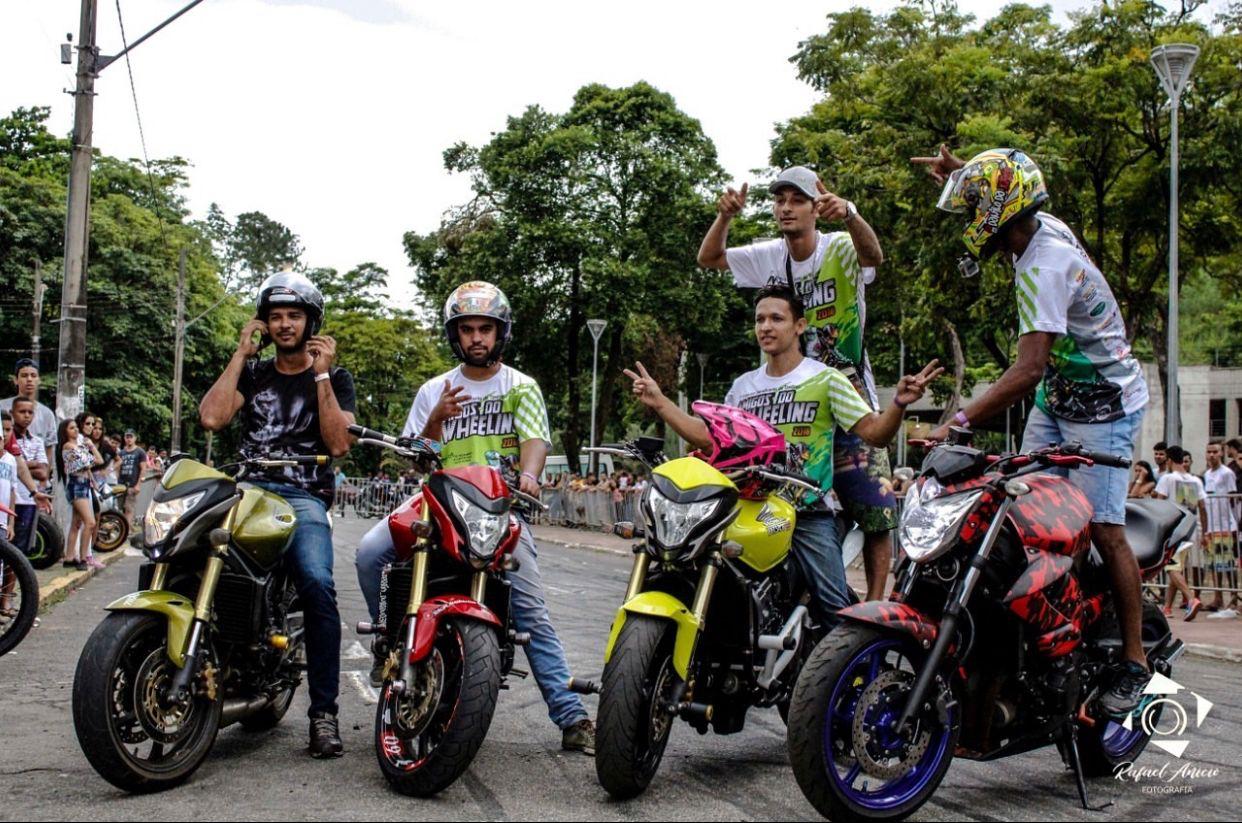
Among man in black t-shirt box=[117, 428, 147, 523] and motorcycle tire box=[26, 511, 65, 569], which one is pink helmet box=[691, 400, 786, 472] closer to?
motorcycle tire box=[26, 511, 65, 569]

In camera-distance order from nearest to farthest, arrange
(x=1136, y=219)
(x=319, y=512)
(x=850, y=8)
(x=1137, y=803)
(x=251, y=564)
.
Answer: (x=1137, y=803)
(x=251, y=564)
(x=319, y=512)
(x=1136, y=219)
(x=850, y=8)

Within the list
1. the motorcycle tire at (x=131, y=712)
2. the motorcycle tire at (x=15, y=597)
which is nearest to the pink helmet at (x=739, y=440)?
the motorcycle tire at (x=131, y=712)

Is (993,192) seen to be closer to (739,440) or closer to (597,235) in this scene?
(739,440)

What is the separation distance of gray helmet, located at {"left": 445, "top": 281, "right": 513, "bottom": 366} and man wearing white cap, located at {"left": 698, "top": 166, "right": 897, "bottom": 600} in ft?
3.95

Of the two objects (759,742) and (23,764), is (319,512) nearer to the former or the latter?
(23,764)

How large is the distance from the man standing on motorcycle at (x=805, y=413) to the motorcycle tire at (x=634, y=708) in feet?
3.22

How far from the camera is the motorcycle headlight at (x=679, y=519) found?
456 centimetres

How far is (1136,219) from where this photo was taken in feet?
66.3

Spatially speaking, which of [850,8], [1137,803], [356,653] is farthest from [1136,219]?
[1137,803]

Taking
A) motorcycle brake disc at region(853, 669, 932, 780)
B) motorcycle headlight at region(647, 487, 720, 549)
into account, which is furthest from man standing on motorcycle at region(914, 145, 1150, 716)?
motorcycle brake disc at region(853, 669, 932, 780)

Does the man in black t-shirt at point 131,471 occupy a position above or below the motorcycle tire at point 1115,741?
above

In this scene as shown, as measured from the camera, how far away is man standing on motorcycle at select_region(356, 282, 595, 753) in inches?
211

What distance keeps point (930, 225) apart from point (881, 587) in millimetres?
15409

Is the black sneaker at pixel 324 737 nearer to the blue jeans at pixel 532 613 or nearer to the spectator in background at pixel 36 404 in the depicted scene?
the blue jeans at pixel 532 613
